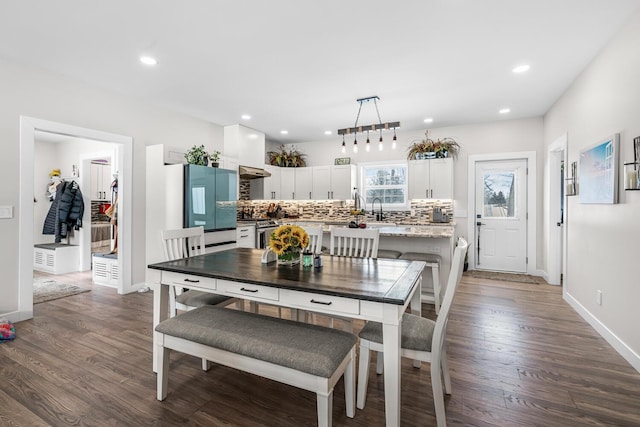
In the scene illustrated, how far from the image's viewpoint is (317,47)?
9.56ft

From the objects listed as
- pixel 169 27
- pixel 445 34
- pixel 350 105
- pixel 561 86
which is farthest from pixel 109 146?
pixel 561 86

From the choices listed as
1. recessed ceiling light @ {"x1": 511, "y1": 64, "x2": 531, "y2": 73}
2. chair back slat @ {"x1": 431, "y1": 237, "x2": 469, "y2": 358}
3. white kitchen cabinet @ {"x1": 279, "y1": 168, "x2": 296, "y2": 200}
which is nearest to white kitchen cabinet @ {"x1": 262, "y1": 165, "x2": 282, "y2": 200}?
white kitchen cabinet @ {"x1": 279, "y1": 168, "x2": 296, "y2": 200}

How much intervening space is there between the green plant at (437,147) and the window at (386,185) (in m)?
0.36

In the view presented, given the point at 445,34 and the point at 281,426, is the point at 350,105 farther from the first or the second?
the point at 281,426

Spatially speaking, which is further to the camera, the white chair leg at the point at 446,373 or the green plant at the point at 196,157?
the green plant at the point at 196,157

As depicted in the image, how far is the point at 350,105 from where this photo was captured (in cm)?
455

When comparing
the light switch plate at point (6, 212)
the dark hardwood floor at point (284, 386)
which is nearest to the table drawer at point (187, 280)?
the dark hardwood floor at point (284, 386)

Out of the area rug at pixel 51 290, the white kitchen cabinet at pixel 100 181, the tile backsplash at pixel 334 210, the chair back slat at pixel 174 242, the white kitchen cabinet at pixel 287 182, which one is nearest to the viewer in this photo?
the chair back slat at pixel 174 242

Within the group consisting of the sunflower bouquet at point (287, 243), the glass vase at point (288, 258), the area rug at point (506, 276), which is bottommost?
the area rug at point (506, 276)

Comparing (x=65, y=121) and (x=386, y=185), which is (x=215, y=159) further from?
(x=386, y=185)

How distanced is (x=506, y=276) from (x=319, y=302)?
15.7 ft

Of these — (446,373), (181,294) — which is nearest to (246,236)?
(181,294)

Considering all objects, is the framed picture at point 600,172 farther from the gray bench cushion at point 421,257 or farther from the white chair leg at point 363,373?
the white chair leg at point 363,373

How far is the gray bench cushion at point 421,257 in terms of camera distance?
3.49m
